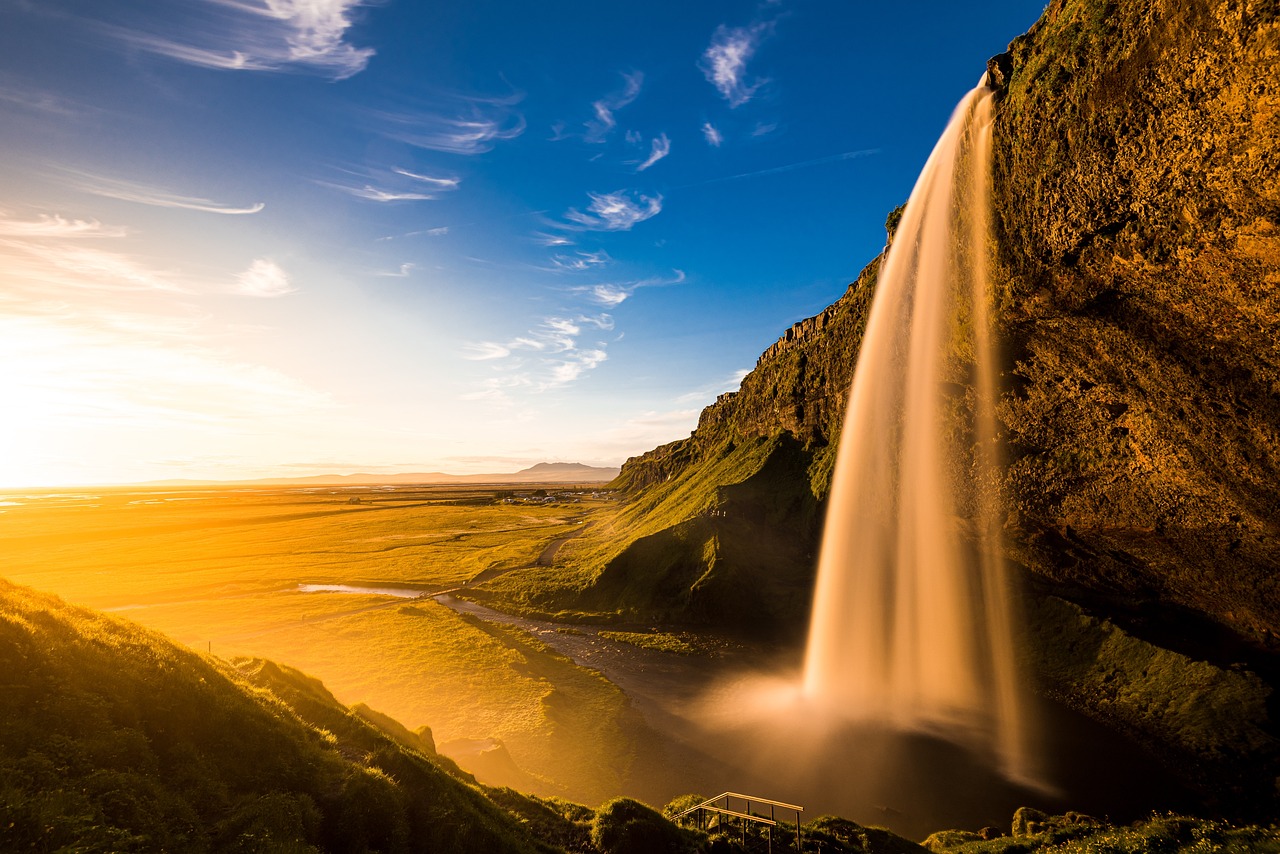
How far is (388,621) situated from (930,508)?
6204cm

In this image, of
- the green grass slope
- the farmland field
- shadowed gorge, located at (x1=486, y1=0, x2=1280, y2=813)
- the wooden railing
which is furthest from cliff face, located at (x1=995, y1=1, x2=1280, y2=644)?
the farmland field

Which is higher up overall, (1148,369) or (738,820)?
(1148,369)

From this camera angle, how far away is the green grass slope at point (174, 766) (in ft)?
32.3

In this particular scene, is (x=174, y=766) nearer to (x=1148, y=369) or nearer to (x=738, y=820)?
(x=738, y=820)

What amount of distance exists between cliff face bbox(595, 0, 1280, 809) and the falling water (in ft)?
8.13

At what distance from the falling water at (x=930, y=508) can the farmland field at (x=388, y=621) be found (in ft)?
68.3

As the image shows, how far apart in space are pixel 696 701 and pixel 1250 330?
1543 inches

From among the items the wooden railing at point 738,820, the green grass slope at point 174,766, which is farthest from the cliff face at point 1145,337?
the green grass slope at point 174,766

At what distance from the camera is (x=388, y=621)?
6122cm

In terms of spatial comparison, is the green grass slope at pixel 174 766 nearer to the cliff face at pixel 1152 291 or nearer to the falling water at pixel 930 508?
the falling water at pixel 930 508

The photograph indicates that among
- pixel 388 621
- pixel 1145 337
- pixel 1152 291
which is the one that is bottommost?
pixel 388 621

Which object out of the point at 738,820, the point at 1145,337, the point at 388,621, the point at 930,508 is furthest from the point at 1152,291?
the point at 388,621

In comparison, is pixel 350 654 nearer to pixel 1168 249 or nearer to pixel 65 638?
pixel 65 638

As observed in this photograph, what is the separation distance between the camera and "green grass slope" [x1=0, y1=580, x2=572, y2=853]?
387 inches
